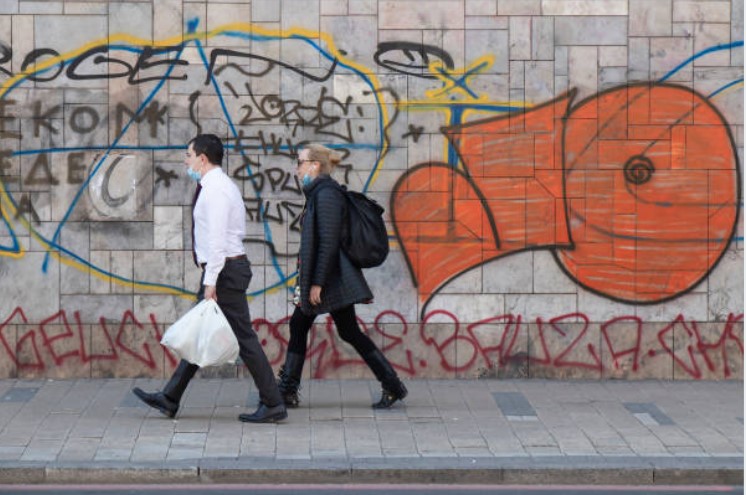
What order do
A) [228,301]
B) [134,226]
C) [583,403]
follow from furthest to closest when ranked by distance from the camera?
[134,226] → [583,403] → [228,301]

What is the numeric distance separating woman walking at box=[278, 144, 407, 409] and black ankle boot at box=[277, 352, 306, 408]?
31cm

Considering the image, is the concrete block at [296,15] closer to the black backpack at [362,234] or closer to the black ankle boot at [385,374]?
the black backpack at [362,234]

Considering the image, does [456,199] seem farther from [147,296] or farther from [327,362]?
[147,296]

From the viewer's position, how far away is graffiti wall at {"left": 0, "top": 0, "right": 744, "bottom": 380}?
1024 cm

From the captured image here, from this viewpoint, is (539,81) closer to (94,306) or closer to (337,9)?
(337,9)

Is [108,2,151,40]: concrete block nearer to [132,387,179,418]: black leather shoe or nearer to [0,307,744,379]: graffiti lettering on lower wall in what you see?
[0,307,744,379]: graffiti lettering on lower wall

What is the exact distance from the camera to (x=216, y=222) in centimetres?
842

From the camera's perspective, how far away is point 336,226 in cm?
884

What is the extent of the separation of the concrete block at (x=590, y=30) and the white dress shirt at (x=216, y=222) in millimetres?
3062

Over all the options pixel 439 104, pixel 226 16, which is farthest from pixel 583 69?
pixel 226 16

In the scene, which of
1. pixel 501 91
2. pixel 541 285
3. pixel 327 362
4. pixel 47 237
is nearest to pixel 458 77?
pixel 501 91

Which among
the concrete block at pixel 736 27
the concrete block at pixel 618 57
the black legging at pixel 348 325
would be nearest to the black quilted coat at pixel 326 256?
the black legging at pixel 348 325

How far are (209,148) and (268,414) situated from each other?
168 cm

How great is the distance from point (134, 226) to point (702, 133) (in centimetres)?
424
